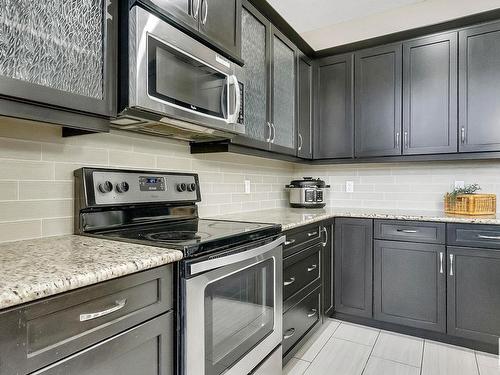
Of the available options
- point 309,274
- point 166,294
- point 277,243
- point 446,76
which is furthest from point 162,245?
point 446,76

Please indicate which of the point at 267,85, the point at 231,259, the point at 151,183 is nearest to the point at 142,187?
the point at 151,183

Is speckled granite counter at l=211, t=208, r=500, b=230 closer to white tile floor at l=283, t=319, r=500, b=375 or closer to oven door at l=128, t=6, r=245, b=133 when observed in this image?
oven door at l=128, t=6, r=245, b=133

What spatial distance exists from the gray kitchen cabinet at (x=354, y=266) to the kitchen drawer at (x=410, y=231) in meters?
0.08

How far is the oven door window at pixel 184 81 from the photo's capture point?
4.14ft

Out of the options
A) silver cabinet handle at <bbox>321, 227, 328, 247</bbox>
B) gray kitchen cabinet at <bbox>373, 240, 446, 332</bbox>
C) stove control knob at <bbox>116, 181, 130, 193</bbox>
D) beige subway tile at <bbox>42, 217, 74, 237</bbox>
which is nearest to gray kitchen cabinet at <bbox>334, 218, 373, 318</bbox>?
gray kitchen cabinet at <bbox>373, 240, 446, 332</bbox>

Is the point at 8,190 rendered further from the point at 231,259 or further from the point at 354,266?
the point at 354,266

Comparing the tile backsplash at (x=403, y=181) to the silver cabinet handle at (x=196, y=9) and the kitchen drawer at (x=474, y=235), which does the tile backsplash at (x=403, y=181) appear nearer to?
the kitchen drawer at (x=474, y=235)

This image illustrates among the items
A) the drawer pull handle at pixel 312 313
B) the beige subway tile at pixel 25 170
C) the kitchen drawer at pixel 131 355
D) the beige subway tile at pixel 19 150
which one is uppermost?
the beige subway tile at pixel 19 150

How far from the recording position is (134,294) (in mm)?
906

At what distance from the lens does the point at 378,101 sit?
276 centimetres

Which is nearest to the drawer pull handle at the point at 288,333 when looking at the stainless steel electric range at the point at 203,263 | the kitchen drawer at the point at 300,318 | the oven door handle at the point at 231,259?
the kitchen drawer at the point at 300,318

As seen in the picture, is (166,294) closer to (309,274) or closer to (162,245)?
(162,245)

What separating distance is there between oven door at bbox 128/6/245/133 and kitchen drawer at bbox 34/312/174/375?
790mm

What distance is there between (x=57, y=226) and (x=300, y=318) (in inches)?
59.7
